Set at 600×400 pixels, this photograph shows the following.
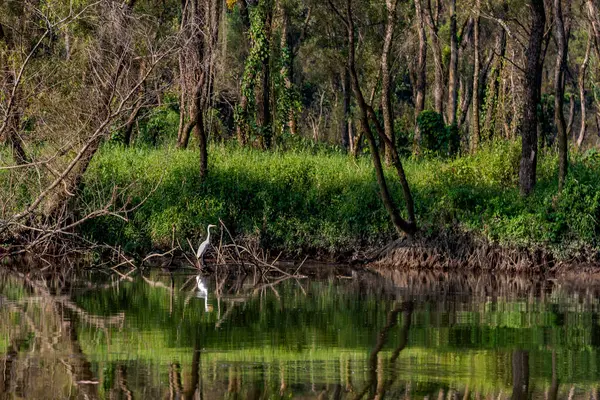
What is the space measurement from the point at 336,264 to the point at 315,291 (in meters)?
5.64

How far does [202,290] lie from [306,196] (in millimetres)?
7128

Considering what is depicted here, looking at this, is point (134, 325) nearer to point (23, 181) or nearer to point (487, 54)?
point (23, 181)

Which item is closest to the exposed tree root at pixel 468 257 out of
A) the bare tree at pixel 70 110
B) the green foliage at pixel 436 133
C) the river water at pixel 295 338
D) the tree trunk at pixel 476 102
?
the river water at pixel 295 338

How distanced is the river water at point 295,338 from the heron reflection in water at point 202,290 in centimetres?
3

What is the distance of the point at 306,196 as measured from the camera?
2822 cm

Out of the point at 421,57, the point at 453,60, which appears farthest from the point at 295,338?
the point at 453,60

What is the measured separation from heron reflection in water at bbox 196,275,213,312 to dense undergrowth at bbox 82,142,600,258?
3.34m

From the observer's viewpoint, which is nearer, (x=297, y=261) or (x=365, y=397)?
(x=365, y=397)

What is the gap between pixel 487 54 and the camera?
5656 centimetres

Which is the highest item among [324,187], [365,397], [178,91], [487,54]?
[487,54]

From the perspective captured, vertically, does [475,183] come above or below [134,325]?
above

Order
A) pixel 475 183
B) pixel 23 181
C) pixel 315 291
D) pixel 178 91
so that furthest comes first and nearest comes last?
1. pixel 178 91
2. pixel 475 183
3. pixel 23 181
4. pixel 315 291

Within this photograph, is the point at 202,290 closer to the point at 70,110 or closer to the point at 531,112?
A: the point at 70,110

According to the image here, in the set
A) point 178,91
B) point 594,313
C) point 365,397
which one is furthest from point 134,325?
point 178,91
